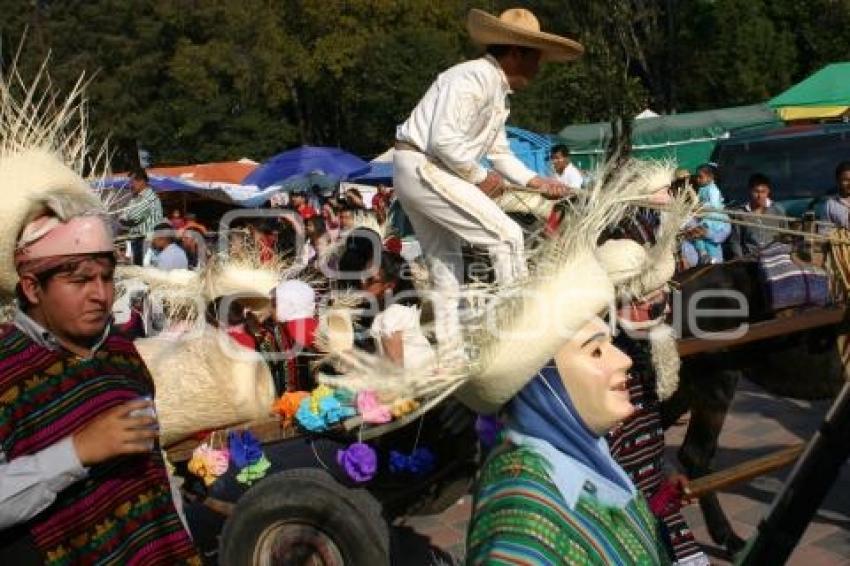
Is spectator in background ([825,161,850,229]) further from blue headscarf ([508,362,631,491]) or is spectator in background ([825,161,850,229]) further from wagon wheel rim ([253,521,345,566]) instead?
blue headscarf ([508,362,631,491])

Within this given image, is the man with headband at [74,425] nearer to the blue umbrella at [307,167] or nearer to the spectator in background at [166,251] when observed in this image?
the spectator in background at [166,251]

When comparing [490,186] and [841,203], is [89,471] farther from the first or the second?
[841,203]

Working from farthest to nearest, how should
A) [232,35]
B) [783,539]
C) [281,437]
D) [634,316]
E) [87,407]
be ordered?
1. [232,35]
2. [281,437]
3. [634,316]
4. [87,407]
5. [783,539]

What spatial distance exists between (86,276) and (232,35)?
33828mm

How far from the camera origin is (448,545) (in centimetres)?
559

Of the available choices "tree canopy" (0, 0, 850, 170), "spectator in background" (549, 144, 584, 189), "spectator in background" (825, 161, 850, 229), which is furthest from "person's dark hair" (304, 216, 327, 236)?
"tree canopy" (0, 0, 850, 170)

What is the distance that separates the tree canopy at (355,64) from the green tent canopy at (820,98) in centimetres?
780

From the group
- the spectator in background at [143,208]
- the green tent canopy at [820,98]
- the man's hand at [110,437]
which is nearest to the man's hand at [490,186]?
the man's hand at [110,437]

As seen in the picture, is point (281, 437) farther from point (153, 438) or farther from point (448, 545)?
point (153, 438)

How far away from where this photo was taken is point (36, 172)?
2596 millimetres

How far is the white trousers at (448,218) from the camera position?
437 centimetres

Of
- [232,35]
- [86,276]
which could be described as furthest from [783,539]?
[232,35]

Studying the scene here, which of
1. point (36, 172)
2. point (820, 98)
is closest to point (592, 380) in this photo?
point (36, 172)

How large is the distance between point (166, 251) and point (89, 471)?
6741mm
